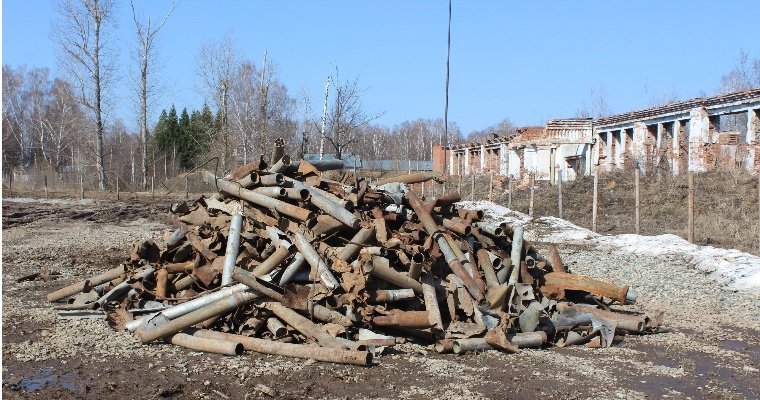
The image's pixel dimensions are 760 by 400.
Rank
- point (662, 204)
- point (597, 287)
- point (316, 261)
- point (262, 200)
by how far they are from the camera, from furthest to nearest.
→ point (662, 204), point (597, 287), point (262, 200), point (316, 261)

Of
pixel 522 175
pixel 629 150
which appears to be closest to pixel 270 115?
pixel 522 175

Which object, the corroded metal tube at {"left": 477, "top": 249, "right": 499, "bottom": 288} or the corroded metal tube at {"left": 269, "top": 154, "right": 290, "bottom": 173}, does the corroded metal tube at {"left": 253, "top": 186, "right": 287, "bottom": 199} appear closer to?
the corroded metal tube at {"left": 269, "top": 154, "right": 290, "bottom": 173}

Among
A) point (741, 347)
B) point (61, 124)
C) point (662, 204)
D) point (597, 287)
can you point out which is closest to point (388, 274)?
point (597, 287)

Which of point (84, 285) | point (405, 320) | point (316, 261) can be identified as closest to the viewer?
point (405, 320)

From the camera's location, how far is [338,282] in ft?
25.0

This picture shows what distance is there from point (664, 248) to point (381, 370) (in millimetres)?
11418

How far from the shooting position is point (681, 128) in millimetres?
30641

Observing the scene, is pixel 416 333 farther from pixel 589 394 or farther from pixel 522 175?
pixel 522 175

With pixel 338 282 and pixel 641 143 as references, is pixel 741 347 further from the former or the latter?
pixel 641 143

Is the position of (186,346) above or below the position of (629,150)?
below

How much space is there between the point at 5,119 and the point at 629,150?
5839 cm

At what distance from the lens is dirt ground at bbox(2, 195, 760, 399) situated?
5852 millimetres

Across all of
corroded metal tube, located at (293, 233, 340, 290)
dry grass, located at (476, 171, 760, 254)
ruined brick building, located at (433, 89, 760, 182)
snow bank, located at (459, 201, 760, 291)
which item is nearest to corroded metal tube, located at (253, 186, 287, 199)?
corroded metal tube, located at (293, 233, 340, 290)

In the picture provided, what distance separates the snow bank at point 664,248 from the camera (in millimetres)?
12453
